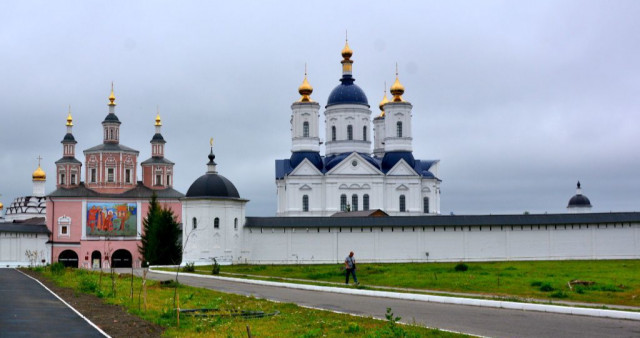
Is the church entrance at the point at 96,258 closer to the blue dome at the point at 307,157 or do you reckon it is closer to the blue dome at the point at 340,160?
the blue dome at the point at 307,157

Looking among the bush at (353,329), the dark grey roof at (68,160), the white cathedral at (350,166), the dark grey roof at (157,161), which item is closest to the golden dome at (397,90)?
the white cathedral at (350,166)

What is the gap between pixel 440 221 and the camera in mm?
44312

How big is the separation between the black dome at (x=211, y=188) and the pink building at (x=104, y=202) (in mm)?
18961

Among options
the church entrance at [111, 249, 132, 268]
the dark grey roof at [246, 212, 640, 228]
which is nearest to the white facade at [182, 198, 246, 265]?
the dark grey roof at [246, 212, 640, 228]

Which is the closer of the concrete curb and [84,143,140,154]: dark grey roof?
the concrete curb

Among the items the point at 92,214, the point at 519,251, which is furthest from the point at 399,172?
the point at 92,214

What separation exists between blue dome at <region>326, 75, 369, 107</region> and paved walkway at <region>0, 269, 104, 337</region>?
1695 inches

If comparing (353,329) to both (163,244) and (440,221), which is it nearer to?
(163,244)

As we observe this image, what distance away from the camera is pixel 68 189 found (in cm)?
6775

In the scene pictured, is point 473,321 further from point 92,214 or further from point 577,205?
point 577,205

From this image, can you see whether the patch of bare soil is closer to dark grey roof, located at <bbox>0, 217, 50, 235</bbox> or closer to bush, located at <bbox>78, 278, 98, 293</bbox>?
bush, located at <bbox>78, 278, 98, 293</bbox>

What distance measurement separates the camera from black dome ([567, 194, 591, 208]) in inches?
3302

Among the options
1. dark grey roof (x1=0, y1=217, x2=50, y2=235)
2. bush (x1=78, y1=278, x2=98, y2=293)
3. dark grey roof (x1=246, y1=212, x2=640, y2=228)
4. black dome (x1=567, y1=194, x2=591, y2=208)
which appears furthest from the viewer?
black dome (x1=567, y1=194, x2=591, y2=208)

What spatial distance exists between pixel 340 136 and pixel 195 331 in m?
49.4
